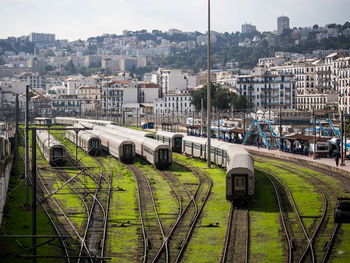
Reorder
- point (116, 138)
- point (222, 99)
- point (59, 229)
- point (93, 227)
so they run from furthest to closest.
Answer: point (222, 99) < point (116, 138) < point (93, 227) < point (59, 229)

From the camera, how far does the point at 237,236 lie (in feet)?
74.5

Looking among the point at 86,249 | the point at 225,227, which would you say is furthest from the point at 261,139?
the point at 86,249

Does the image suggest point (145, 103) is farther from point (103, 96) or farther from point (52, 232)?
point (52, 232)

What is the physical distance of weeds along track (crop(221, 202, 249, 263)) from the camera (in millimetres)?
19938

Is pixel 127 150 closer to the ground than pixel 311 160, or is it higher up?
higher up

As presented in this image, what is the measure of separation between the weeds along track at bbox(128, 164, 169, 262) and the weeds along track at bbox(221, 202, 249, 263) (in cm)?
228

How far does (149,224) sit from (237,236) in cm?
423

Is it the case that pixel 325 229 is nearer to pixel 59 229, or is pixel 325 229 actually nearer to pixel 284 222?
pixel 284 222

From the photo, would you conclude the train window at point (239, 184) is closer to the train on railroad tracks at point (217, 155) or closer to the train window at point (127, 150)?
the train on railroad tracks at point (217, 155)

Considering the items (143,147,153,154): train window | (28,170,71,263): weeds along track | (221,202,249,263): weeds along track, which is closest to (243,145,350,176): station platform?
(143,147,153,154): train window

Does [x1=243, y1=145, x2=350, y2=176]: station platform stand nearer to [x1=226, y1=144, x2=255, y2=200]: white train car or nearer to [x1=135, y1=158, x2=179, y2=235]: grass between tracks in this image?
[x1=135, y1=158, x2=179, y2=235]: grass between tracks

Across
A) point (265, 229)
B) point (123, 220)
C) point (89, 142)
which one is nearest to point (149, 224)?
point (123, 220)

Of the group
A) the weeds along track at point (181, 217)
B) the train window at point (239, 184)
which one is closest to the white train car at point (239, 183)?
the train window at point (239, 184)

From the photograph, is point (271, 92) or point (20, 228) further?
point (271, 92)
